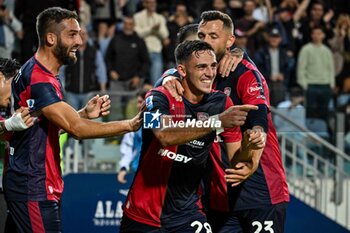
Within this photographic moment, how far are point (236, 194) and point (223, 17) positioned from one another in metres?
1.43

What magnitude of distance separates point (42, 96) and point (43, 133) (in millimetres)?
287

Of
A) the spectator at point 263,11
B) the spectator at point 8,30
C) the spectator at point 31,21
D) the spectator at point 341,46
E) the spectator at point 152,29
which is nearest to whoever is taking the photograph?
the spectator at point 31,21

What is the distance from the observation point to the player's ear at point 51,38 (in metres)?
7.36

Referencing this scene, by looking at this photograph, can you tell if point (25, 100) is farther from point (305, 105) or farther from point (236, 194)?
point (305, 105)

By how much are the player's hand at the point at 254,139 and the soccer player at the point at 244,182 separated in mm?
619

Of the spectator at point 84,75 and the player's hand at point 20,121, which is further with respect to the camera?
the spectator at point 84,75

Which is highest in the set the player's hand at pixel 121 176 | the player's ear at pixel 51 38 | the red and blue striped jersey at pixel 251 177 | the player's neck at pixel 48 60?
the player's ear at pixel 51 38

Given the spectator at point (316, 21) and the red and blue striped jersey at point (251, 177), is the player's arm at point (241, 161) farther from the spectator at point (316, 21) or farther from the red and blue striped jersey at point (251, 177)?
the spectator at point (316, 21)

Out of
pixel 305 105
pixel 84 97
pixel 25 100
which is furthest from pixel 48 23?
→ pixel 305 105

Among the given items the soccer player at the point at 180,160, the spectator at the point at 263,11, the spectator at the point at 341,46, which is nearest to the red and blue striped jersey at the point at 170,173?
the soccer player at the point at 180,160

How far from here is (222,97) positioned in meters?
7.25

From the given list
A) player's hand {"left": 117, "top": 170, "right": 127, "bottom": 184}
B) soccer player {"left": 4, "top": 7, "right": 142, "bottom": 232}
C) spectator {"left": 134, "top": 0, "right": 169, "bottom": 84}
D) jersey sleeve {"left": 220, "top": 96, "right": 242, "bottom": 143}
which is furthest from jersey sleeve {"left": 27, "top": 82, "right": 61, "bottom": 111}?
spectator {"left": 134, "top": 0, "right": 169, "bottom": 84}

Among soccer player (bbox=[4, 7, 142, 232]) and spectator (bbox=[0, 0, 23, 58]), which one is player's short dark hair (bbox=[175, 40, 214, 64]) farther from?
spectator (bbox=[0, 0, 23, 58])

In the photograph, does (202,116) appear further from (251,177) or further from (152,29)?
(152,29)
